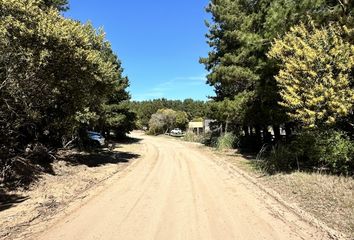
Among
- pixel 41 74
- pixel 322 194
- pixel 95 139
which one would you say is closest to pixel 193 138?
pixel 95 139

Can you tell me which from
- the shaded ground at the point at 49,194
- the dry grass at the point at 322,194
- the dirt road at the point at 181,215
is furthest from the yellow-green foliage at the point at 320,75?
the shaded ground at the point at 49,194

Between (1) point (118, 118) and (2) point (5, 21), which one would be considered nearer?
(2) point (5, 21)

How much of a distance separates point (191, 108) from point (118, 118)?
68896 millimetres

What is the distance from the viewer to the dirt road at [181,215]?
719 cm

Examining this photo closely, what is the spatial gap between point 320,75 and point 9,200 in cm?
1052

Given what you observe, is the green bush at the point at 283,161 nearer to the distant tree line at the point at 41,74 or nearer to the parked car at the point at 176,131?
the distant tree line at the point at 41,74

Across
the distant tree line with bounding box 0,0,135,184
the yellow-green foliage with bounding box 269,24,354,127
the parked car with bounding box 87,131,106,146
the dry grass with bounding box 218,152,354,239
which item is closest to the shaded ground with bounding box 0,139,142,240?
the distant tree line with bounding box 0,0,135,184

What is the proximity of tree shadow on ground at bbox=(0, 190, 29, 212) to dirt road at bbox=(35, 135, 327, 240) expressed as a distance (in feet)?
6.89

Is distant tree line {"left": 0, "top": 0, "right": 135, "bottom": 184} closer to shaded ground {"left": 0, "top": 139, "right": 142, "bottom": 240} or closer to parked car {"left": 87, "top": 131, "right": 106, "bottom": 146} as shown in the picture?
shaded ground {"left": 0, "top": 139, "right": 142, "bottom": 240}

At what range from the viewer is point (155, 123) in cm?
7756

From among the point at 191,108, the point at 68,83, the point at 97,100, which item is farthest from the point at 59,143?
the point at 191,108

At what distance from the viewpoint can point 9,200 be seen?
1080cm

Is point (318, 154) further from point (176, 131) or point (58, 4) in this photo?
point (176, 131)

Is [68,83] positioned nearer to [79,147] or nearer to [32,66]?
[32,66]
